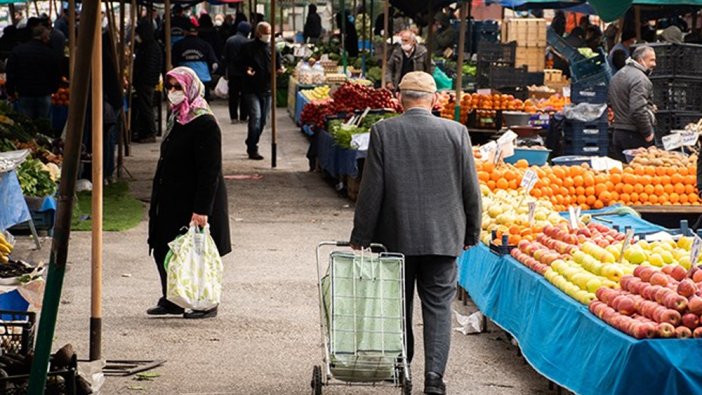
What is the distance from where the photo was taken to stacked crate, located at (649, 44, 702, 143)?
1698 cm

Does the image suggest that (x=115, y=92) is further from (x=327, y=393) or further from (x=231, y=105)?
(x=231, y=105)

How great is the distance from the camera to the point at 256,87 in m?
21.4

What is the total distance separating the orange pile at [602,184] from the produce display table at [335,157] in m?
3.66

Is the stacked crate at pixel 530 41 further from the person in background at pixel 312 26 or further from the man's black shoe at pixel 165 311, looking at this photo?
the man's black shoe at pixel 165 311

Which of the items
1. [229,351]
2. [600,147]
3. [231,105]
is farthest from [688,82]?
[231,105]

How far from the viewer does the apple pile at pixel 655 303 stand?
688 cm

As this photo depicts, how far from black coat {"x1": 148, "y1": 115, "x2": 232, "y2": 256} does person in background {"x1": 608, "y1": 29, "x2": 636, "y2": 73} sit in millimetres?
10558

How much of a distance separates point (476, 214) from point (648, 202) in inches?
213

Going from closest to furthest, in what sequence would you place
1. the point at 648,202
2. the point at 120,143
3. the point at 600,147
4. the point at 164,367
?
1. the point at 164,367
2. the point at 648,202
3. the point at 600,147
4. the point at 120,143

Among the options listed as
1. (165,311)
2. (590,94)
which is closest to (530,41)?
(590,94)

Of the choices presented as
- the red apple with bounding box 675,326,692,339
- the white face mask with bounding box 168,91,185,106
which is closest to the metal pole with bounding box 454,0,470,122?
the white face mask with bounding box 168,91,185,106

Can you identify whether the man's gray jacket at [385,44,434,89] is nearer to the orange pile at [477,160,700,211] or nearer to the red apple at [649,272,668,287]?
the orange pile at [477,160,700,211]

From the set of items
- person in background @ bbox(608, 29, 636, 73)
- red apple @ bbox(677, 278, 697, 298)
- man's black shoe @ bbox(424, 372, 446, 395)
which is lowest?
man's black shoe @ bbox(424, 372, 446, 395)

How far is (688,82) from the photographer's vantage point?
17.0m
